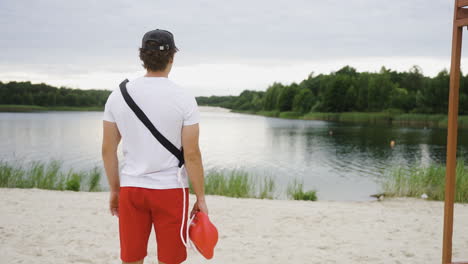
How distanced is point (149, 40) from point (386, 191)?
9.12 m

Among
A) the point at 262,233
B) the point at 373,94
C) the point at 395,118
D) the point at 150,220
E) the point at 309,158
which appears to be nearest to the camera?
the point at 150,220

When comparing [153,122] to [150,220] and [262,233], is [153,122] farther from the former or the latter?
[262,233]

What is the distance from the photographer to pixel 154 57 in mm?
1899

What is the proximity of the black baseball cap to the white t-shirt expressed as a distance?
166 millimetres

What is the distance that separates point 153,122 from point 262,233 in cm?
334

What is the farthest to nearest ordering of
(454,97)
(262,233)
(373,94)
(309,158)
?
(373,94)
(309,158)
(262,233)
(454,97)

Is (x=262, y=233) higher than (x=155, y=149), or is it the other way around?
(x=155, y=149)

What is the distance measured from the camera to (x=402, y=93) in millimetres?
66375

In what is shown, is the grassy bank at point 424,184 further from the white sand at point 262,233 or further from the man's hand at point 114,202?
the man's hand at point 114,202

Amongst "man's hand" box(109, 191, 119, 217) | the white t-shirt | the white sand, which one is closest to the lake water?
the white sand

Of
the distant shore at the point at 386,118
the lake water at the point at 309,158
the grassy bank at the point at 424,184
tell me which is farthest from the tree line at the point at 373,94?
the grassy bank at the point at 424,184

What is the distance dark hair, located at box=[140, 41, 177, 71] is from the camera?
1899 millimetres

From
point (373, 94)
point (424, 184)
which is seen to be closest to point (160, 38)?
point (424, 184)

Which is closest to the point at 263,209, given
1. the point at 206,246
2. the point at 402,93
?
the point at 206,246
